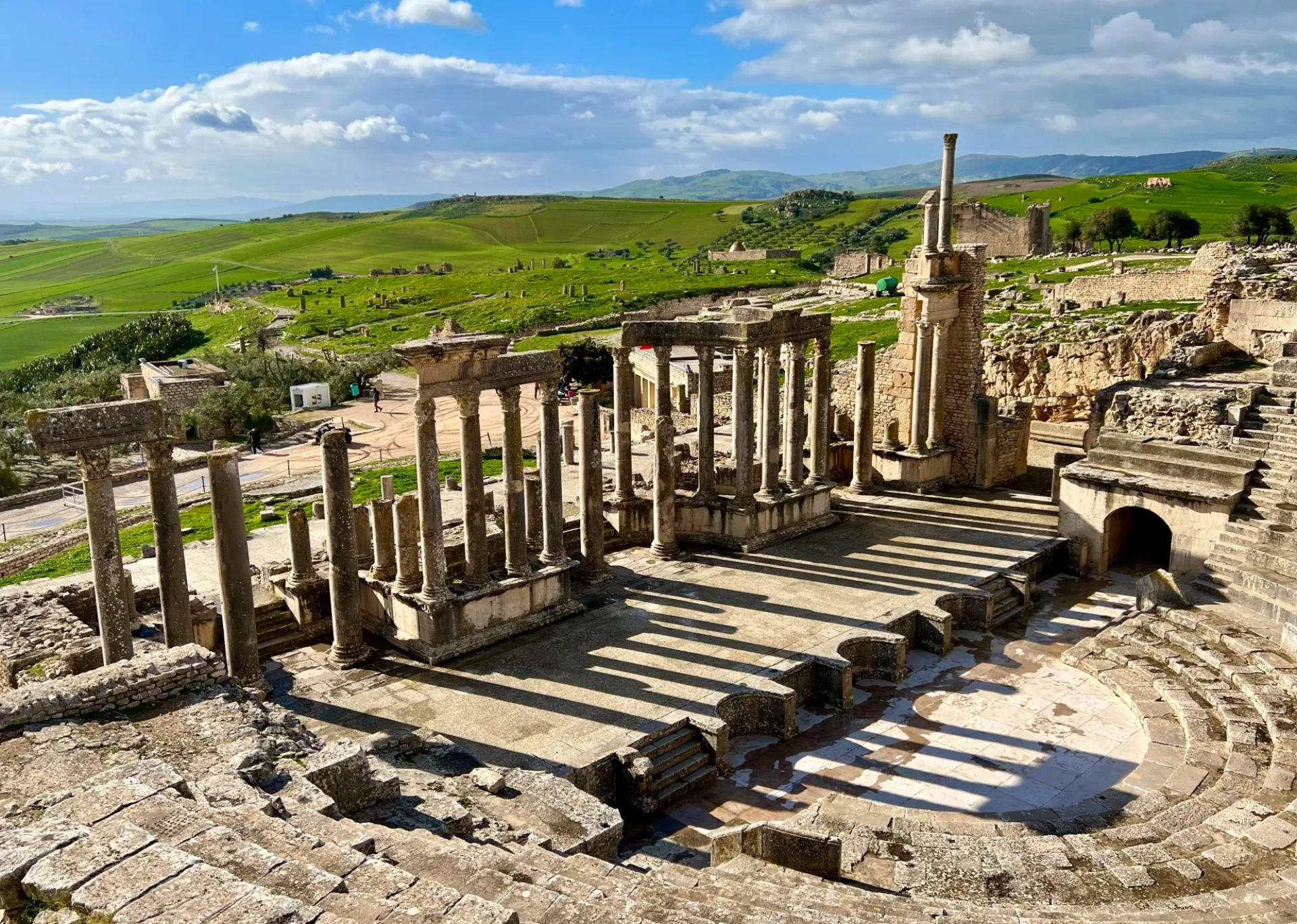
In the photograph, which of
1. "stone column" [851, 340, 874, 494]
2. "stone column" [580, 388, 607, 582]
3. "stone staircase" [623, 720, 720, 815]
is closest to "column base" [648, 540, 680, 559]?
"stone column" [580, 388, 607, 582]

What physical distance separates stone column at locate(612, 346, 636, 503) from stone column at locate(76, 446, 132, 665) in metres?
11.8

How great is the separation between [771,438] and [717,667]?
324 inches

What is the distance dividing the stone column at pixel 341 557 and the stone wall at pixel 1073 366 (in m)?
25.1

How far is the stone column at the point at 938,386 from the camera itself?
2880 centimetres

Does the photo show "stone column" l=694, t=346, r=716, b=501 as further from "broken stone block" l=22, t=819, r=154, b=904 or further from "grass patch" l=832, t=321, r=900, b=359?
"grass patch" l=832, t=321, r=900, b=359

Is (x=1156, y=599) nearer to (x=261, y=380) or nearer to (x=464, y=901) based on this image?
(x=464, y=901)

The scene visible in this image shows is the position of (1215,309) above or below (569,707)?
above

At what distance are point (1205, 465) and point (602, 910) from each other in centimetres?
1985

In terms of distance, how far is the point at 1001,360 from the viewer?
1423 inches

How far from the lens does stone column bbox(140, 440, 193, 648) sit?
51.1 ft

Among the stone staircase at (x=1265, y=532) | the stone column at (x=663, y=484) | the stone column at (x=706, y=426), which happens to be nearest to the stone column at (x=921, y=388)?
the stone column at (x=706, y=426)

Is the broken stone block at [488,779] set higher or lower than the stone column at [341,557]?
lower

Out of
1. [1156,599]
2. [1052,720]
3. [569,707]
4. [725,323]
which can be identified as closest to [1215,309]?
[1156,599]

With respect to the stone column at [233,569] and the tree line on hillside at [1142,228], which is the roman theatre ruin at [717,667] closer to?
the stone column at [233,569]
